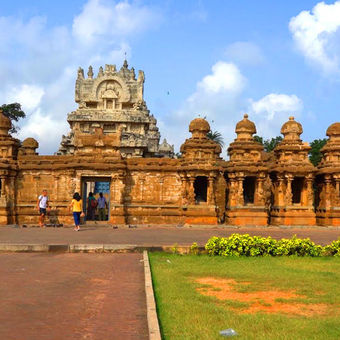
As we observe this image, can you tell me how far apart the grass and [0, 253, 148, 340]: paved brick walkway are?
1.55 feet

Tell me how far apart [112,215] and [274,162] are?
1061cm

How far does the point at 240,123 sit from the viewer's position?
27391 millimetres

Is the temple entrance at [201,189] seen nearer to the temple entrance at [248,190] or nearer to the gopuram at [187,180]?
the gopuram at [187,180]

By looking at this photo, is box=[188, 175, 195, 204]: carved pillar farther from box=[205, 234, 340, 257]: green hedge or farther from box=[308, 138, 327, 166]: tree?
box=[308, 138, 327, 166]: tree

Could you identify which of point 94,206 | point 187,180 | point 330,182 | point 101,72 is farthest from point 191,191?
point 101,72

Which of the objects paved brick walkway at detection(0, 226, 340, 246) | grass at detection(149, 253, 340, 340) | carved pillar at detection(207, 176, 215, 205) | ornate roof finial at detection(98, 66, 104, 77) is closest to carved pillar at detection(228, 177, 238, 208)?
carved pillar at detection(207, 176, 215, 205)

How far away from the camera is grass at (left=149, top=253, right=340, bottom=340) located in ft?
19.2

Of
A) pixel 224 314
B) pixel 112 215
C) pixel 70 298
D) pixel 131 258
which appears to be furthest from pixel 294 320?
pixel 112 215

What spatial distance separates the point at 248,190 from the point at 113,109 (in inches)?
790

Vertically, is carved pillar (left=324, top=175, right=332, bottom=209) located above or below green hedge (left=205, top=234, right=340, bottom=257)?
above

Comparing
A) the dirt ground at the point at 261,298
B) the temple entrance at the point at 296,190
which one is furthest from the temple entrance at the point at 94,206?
the dirt ground at the point at 261,298

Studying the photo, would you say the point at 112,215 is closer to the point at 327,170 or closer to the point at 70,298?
the point at 327,170

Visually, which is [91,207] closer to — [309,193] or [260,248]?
[309,193]

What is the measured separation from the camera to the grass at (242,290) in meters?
5.84
